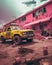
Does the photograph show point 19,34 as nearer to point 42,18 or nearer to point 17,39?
point 17,39

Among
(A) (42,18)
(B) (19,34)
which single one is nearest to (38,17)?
(A) (42,18)

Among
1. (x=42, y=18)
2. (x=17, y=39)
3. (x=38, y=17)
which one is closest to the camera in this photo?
(x=17, y=39)

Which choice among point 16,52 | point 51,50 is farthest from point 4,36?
point 51,50

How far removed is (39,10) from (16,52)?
15.1 meters

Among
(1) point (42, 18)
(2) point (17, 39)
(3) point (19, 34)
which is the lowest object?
(2) point (17, 39)

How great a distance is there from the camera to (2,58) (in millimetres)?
11320

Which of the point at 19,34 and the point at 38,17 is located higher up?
the point at 38,17

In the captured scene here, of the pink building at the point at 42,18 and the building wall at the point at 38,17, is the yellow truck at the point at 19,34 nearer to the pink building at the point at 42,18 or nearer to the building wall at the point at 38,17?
the pink building at the point at 42,18

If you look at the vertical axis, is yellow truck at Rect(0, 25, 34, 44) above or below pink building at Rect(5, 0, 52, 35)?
below

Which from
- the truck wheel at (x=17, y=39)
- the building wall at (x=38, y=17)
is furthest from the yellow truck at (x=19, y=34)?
the building wall at (x=38, y=17)

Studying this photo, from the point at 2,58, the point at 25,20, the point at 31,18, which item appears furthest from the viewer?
the point at 25,20

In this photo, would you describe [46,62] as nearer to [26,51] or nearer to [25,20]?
[26,51]

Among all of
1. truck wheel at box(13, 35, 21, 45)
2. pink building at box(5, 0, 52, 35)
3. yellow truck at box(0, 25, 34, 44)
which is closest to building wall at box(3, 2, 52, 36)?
pink building at box(5, 0, 52, 35)

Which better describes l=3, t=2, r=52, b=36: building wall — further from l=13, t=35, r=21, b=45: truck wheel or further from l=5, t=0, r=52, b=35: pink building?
l=13, t=35, r=21, b=45: truck wheel
